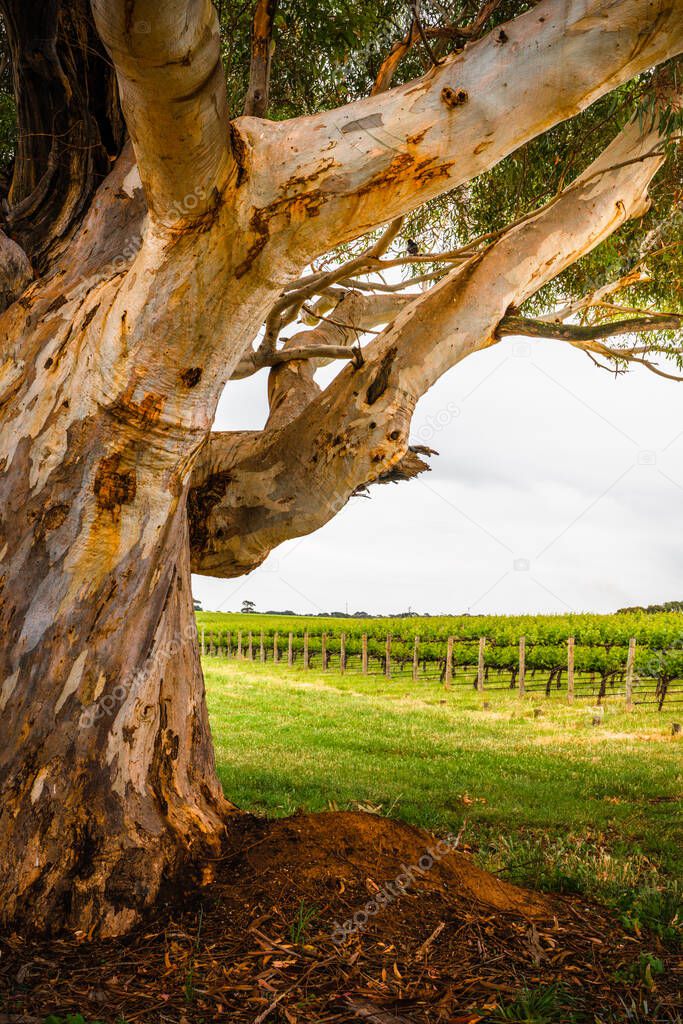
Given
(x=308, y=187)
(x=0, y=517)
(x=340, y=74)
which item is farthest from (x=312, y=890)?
(x=340, y=74)

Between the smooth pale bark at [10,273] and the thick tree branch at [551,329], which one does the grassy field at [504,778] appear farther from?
the smooth pale bark at [10,273]

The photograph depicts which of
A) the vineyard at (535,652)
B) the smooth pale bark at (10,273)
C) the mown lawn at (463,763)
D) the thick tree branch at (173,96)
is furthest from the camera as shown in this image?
the vineyard at (535,652)

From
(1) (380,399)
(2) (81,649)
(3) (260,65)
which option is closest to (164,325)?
(2) (81,649)

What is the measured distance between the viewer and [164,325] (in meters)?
3.18

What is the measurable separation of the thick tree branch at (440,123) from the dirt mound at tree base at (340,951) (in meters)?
2.71

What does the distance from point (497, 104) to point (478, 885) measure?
3359 mm

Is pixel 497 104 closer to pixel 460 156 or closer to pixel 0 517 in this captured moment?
pixel 460 156

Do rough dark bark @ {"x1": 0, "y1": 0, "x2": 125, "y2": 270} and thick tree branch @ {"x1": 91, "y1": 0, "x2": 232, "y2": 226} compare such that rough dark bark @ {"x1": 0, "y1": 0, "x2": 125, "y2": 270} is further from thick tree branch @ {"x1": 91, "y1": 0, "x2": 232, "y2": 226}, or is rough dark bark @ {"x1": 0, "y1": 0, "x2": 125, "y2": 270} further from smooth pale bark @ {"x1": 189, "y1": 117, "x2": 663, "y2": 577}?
thick tree branch @ {"x1": 91, "y1": 0, "x2": 232, "y2": 226}

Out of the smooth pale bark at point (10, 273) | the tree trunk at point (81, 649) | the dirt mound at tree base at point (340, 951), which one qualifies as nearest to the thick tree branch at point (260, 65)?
the smooth pale bark at point (10, 273)

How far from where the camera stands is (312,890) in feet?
11.1

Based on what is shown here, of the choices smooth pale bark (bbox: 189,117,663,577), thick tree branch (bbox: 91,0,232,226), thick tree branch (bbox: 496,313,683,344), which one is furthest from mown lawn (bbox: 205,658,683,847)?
thick tree branch (bbox: 91,0,232,226)

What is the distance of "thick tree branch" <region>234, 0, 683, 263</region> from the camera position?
2.91 m

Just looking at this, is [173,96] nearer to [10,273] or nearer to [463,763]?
[10,273]

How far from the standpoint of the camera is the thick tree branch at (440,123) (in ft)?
9.56
